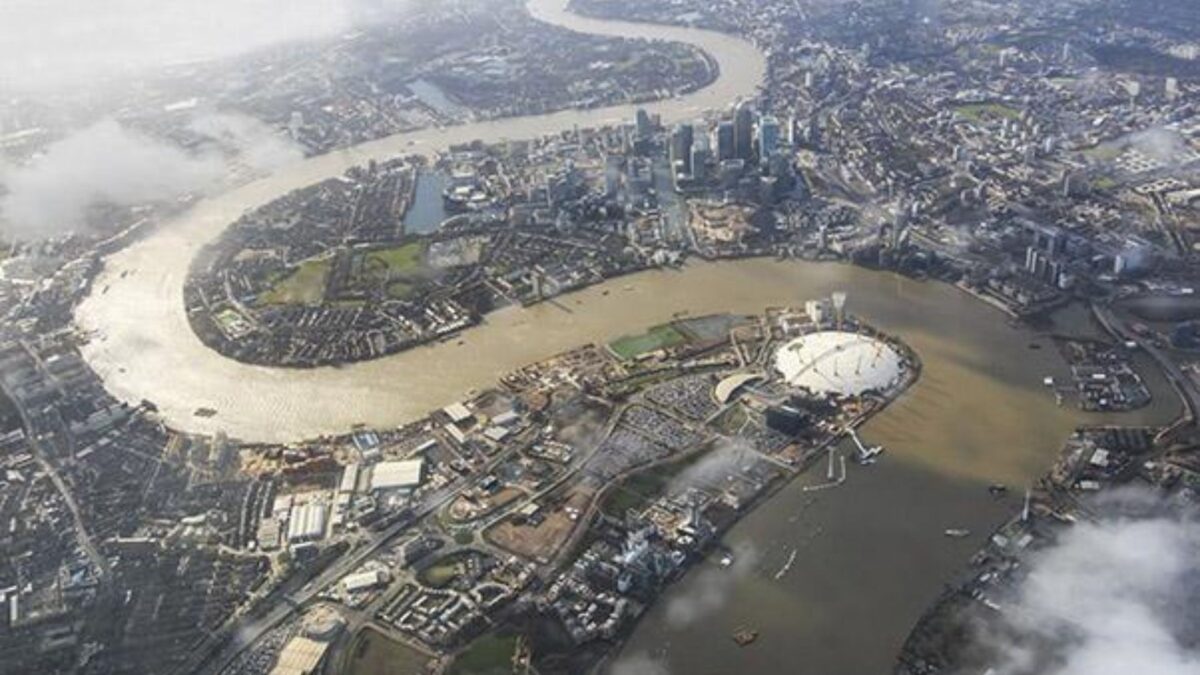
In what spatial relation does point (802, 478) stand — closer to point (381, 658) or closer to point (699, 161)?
point (381, 658)

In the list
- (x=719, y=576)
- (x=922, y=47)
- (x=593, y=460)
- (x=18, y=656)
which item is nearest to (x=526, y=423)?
(x=593, y=460)

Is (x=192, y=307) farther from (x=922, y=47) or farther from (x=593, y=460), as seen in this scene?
(x=922, y=47)

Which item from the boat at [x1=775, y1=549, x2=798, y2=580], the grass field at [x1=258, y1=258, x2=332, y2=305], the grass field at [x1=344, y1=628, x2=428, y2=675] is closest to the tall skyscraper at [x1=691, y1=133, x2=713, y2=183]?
the grass field at [x1=258, y1=258, x2=332, y2=305]

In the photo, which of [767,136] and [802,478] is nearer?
[802,478]

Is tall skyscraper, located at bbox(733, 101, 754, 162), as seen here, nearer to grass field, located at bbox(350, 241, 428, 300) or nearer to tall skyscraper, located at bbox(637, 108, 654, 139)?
tall skyscraper, located at bbox(637, 108, 654, 139)

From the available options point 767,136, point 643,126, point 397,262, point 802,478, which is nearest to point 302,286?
point 397,262

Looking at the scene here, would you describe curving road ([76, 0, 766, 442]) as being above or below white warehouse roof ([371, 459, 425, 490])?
below

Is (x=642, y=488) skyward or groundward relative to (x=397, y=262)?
skyward
